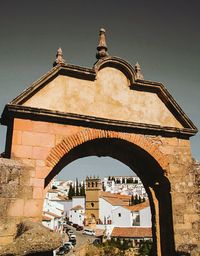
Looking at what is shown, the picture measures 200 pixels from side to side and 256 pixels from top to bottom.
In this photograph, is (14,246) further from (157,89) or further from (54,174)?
(157,89)

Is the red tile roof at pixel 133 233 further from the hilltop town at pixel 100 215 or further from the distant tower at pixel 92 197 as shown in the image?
the distant tower at pixel 92 197

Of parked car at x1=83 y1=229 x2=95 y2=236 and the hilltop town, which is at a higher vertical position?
the hilltop town

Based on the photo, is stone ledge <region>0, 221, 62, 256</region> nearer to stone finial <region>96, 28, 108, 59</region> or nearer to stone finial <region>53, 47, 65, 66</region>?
stone finial <region>53, 47, 65, 66</region>

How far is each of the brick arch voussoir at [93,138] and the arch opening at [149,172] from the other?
0.33 ft

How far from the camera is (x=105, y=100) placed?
702 centimetres

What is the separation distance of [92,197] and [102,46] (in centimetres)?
6823

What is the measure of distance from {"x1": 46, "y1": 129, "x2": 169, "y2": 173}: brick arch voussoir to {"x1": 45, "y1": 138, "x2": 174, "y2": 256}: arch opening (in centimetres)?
10

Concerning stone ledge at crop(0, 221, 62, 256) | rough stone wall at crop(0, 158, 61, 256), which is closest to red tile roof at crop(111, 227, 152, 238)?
rough stone wall at crop(0, 158, 61, 256)

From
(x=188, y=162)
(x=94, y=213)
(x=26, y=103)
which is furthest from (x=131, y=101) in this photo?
(x=94, y=213)

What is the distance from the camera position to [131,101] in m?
7.28

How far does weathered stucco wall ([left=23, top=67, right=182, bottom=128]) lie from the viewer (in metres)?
6.55

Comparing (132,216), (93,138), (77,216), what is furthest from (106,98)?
(77,216)

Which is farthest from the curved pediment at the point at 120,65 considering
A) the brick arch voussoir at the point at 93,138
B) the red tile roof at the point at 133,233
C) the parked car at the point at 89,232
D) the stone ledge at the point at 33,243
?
the parked car at the point at 89,232

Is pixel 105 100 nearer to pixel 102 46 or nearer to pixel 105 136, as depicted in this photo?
pixel 105 136
